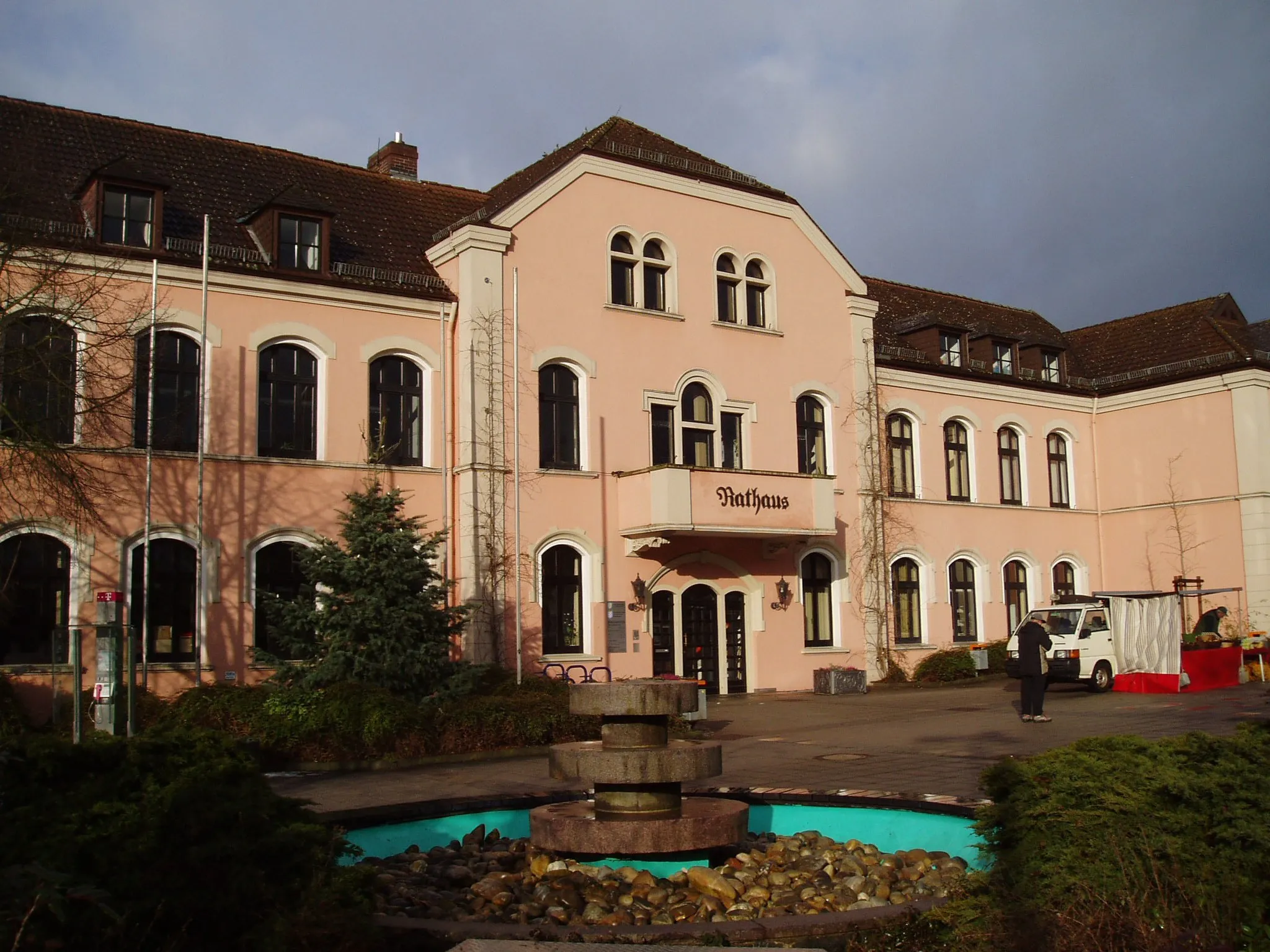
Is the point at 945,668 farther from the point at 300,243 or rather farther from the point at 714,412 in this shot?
the point at 300,243

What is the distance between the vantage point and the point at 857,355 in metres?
30.6

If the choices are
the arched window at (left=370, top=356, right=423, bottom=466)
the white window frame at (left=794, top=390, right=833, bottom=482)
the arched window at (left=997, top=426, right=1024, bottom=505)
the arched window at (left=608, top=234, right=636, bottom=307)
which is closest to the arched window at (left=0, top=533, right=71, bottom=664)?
the arched window at (left=370, top=356, right=423, bottom=466)

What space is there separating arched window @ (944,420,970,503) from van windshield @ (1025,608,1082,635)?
5.82 meters

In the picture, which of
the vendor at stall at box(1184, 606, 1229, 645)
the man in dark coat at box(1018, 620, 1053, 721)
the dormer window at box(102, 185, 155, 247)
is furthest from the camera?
the vendor at stall at box(1184, 606, 1229, 645)

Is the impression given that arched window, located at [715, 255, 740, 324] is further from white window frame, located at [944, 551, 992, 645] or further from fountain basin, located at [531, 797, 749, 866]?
fountain basin, located at [531, 797, 749, 866]

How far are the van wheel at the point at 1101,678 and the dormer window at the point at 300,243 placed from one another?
17637 mm

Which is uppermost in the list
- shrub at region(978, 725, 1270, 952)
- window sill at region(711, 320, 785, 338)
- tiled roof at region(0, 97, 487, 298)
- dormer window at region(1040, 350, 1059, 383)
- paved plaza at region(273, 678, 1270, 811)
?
tiled roof at region(0, 97, 487, 298)

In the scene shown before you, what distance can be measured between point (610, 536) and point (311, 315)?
7.18 m

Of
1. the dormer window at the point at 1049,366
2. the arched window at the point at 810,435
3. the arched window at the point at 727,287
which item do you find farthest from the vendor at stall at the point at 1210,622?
the arched window at the point at 727,287

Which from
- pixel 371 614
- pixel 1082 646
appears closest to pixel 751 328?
pixel 1082 646

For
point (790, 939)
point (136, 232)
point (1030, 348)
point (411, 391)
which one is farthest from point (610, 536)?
point (790, 939)

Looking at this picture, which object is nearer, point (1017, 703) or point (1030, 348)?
point (1017, 703)

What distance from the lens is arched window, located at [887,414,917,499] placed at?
105 ft

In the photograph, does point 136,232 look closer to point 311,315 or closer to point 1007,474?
point 311,315
